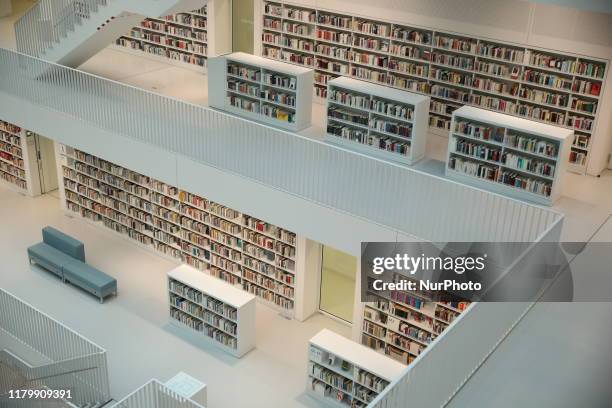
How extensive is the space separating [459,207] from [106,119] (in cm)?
612

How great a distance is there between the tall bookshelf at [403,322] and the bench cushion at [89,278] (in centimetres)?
448

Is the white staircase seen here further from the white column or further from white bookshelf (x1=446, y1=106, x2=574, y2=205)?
the white column

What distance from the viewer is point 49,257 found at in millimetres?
13383

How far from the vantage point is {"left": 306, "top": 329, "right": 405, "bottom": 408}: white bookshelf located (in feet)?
33.1

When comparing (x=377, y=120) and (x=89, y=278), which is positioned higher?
(x=377, y=120)

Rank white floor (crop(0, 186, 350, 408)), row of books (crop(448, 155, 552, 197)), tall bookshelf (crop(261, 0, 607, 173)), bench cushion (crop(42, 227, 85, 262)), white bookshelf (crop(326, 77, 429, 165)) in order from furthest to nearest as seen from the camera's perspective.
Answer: bench cushion (crop(42, 227, 85, 262)), white bookshelf (crop(326, 77, 429, 165)), white floor (crop(0, 186, 350, 408)), tall bookshelf (crop(261, 0, 607, 173)), row of books (crop(448, 155, 552, 197))

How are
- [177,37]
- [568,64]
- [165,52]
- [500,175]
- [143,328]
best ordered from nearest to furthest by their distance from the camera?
[500,175] < [568,64] < [143,328] < [177,37] < [165,52]

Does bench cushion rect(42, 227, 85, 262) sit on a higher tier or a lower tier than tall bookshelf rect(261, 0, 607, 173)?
lower

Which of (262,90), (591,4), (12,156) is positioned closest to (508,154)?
(591,4)

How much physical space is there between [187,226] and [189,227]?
5cm

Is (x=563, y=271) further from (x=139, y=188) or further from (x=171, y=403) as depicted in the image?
(x=139, y=188)

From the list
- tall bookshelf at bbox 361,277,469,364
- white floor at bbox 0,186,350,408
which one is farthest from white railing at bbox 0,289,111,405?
tall bookshelf at bbox 361,277,469,364

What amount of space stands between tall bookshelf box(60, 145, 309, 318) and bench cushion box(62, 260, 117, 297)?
5.24 feet

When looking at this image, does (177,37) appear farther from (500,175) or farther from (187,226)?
(500,175)
